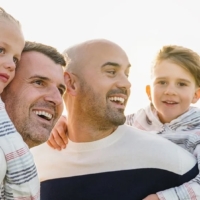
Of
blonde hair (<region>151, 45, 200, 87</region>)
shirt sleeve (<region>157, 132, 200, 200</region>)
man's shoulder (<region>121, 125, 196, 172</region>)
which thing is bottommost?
shirt sleeve (<region>157, 132, 200, 200</region>)

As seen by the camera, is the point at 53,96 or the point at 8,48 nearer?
the point at 8,48

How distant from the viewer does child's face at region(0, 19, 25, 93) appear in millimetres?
2270

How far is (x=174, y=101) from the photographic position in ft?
11.3

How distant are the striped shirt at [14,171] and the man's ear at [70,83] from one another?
4.00 feet

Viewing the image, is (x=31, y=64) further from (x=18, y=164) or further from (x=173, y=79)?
(x=173, y=79)

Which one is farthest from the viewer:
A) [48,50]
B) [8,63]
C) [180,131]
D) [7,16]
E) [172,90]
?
[172,90]

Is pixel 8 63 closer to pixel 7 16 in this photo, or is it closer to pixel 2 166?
pixel 7 16

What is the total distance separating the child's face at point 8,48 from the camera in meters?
2.27

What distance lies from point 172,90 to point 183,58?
348 millimetres

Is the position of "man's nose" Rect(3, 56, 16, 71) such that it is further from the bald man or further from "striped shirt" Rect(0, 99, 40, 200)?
the bald man

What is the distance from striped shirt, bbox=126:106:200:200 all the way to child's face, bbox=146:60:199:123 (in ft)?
0.26

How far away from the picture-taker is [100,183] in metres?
2.82

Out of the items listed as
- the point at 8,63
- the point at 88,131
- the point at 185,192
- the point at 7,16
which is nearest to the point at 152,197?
the point at 185,192

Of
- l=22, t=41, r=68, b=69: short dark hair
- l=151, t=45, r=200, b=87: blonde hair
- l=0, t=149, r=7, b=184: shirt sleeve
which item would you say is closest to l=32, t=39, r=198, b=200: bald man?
l=22, t=41, r=68, b=69: short dark hair
